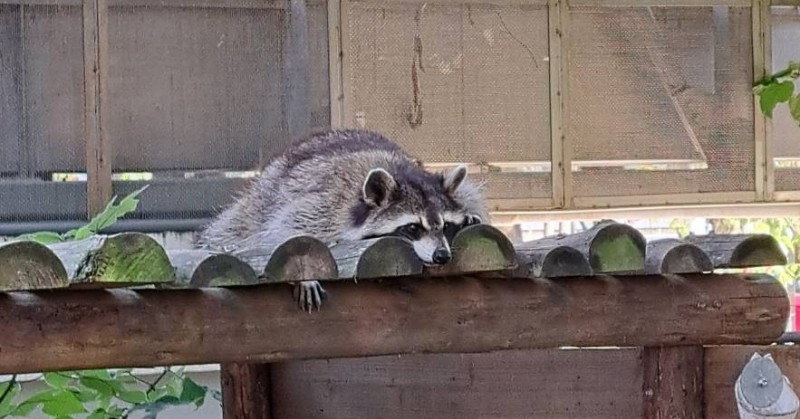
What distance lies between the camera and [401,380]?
3.31 metres

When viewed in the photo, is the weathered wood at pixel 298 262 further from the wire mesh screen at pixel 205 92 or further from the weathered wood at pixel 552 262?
the wire mesh screen at pixel 205 92

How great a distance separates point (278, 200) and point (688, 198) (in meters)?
2.79

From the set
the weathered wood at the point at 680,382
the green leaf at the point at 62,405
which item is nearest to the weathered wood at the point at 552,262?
the weathered wood at the point at 680,382

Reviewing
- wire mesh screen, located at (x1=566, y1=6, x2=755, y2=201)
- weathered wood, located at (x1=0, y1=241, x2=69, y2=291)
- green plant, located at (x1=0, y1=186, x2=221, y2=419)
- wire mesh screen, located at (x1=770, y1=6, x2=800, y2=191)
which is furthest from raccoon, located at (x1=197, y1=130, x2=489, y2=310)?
wire mesh screen, located at (x1=770, y1=6, x2=800, y2=191)

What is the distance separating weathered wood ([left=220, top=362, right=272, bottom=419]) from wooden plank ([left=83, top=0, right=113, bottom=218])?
1.79m

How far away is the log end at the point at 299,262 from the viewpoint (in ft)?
7.41

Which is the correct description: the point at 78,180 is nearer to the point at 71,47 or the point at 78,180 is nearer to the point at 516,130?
the point at 71,47

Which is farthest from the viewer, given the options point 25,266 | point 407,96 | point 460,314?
point 407,96

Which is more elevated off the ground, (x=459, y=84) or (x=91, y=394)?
(x=459, y=84)

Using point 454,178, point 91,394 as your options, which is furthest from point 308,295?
point 91,394

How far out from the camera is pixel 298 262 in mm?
2260

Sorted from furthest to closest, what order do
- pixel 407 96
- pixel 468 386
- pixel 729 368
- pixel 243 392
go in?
pixel 407 96 → pixel 243 392 → pixel 468 386 → pixel 729 368

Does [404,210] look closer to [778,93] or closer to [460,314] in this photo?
[460,314]

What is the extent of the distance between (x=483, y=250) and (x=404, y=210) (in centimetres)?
92
